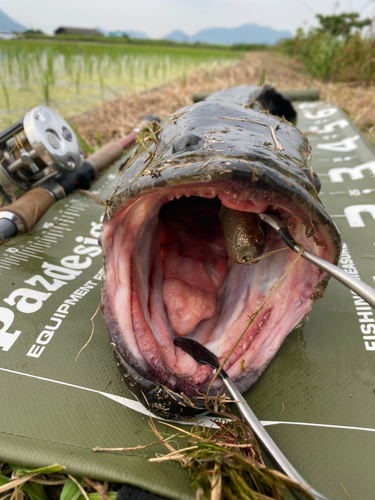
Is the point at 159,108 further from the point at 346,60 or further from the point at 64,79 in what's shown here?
the point at 64,79

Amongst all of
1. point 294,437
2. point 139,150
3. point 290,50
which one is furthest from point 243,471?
point 290,50

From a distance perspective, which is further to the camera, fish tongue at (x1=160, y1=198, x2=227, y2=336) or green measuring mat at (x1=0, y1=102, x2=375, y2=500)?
fish tongue at (x1=160, y1=198, x2=227, y2=336)

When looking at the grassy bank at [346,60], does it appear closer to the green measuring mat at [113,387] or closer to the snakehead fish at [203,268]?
the green measuring mat at [113,387]

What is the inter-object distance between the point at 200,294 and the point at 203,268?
0.16 meters

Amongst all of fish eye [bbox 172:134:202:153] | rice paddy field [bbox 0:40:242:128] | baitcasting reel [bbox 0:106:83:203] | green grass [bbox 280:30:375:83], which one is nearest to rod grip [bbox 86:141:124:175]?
baitcasting reel [bbox 0:106:83:203]

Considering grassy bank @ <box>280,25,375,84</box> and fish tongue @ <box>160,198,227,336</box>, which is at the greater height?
grassy bank @ <box>280,25,375,84</box>

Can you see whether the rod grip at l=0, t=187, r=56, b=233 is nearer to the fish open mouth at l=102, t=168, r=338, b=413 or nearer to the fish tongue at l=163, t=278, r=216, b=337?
the fish open mouth at l=102, t=168, r=338, b=413

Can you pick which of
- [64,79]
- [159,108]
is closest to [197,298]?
[159,108]

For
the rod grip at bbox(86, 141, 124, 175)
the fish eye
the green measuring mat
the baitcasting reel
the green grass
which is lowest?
the green measuring mat

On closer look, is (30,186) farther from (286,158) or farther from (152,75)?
(152,75)

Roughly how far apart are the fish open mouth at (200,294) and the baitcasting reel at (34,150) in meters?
1.11

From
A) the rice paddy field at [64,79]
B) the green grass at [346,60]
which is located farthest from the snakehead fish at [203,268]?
the green grass at [346,60]

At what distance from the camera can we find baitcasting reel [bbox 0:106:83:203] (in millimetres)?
2066

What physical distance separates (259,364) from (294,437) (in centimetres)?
23
